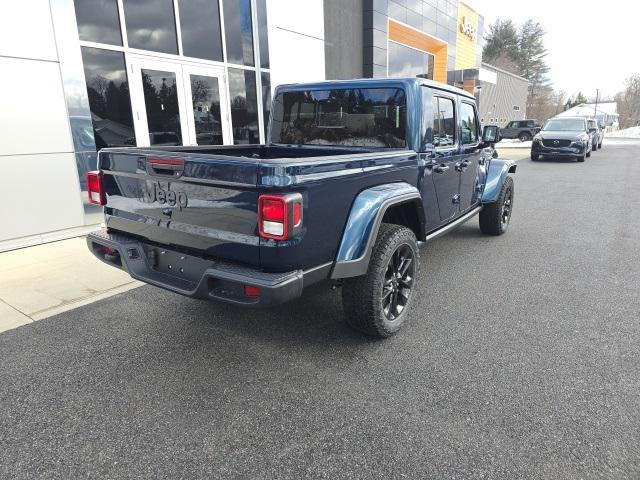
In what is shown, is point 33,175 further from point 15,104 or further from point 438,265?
point 438,265

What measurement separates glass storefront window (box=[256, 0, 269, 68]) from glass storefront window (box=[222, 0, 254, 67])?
20 centimetres

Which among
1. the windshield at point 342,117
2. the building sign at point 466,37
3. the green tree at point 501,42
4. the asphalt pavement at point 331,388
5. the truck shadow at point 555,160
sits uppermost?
the green tree at point 501,42

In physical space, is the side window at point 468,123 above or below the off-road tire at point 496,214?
above

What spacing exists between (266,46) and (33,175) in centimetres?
554

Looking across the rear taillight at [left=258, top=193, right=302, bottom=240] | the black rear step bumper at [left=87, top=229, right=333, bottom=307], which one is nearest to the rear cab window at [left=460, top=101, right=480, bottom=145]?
the black rear step bumper at [left=87, top=229, right=333, bottom=307]

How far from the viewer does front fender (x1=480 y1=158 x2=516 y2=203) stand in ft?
17.9

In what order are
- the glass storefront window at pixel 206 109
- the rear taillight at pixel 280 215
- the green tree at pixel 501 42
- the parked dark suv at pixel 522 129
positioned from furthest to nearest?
1. the green tree at pixel 501 42
2. the parked dark suv at pixel 522 129
3. the glass storefront window at pixel 206 109
4. the rear taillight at pixel 280 215

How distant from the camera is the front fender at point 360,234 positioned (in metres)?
2.74

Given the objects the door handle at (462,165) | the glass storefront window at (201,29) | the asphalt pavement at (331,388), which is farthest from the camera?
the glass storefront window at (201,29)

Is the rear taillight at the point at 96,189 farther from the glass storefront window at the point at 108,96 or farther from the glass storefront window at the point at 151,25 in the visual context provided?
the glass storefront window at the point at 151,25

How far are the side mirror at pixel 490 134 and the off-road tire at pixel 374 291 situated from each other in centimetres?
271

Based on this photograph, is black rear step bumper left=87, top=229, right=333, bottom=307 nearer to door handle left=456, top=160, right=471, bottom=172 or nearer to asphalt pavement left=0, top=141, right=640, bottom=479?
asphalt pavement left=0, top=141, right=640, bottom=479

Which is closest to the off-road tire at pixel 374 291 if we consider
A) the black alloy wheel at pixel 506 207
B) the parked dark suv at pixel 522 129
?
the black alloy wheel at pixel 506 207

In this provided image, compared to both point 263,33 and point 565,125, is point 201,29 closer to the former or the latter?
point 263,33
